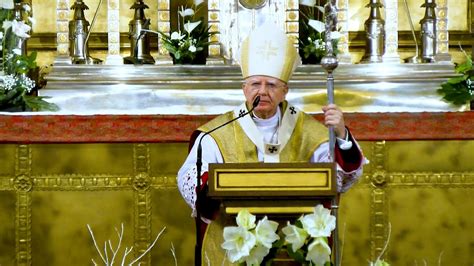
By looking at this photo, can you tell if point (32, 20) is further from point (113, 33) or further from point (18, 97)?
point (18, 97)

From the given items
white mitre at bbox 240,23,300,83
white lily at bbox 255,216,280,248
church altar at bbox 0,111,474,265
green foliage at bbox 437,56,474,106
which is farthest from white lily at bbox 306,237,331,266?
green foliage at bbox 437,56,474,106

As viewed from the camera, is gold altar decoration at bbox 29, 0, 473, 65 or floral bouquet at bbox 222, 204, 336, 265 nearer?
floral bouquet at bbox 222, 204, 336, 265

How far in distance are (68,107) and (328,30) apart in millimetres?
2892

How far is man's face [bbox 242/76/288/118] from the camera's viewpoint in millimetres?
4867

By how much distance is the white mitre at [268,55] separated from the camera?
5012 mm

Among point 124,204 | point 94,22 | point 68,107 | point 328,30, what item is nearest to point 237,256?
point 328,30

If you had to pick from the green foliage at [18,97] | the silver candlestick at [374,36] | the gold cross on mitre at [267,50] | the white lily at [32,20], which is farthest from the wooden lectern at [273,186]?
the white lily at [32,20]

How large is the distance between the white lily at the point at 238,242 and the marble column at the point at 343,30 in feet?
15.3

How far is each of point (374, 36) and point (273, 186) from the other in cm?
389

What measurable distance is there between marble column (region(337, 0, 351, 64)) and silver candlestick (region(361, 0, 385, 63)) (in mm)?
154

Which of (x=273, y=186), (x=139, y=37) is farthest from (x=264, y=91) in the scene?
(x=139, y=37)

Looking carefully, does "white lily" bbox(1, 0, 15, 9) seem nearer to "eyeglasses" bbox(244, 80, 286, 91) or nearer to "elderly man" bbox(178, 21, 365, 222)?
"elderly man" bbox(178, 21, 365, 222)

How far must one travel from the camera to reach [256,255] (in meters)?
2.71

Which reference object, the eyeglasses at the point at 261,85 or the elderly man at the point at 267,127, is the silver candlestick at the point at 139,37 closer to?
the elderly man at the point at 267,127
